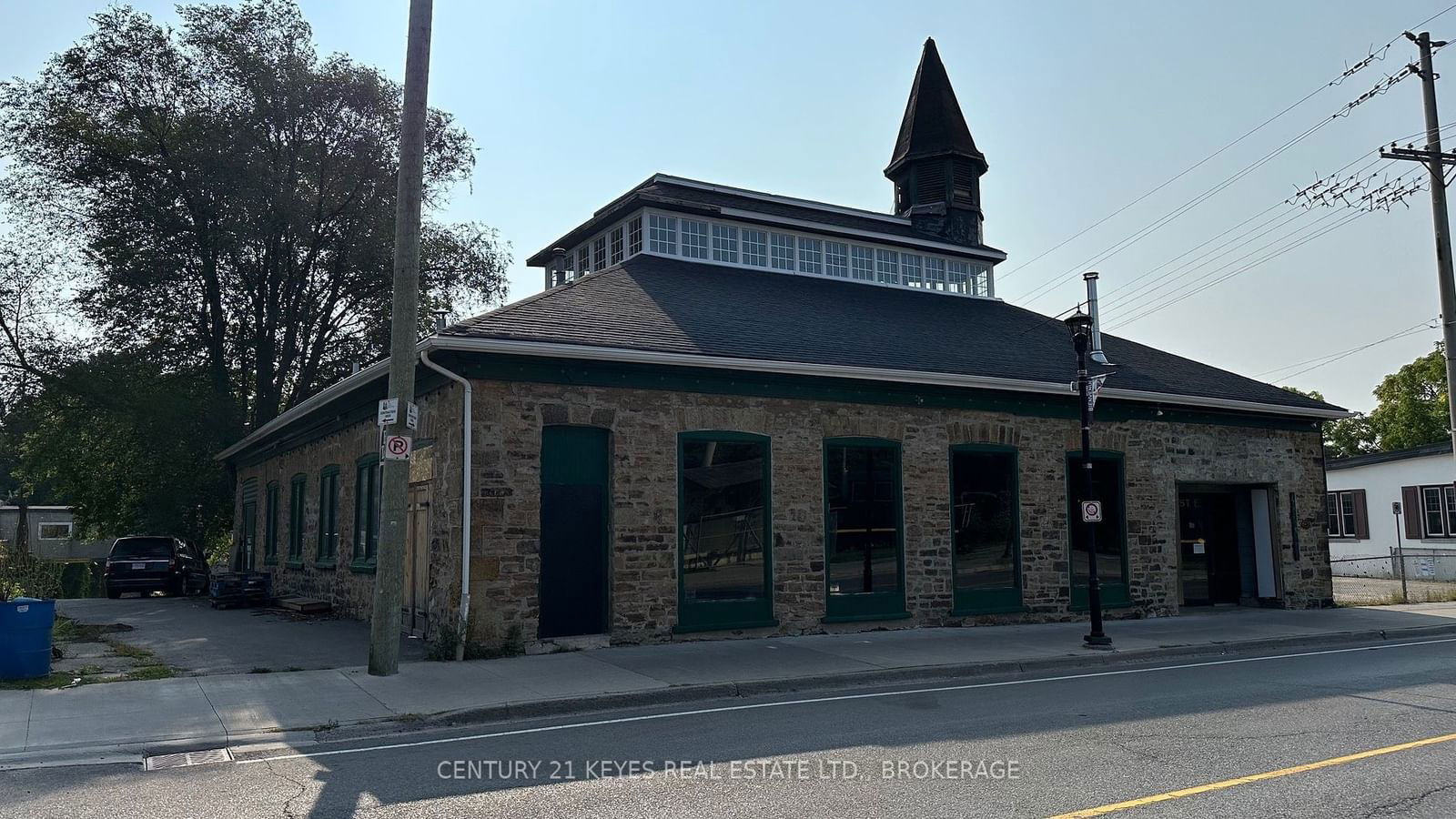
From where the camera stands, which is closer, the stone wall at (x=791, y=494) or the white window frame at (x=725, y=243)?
the stone wall at (x=791, y=494)

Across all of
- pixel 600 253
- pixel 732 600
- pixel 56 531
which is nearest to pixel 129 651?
pixel 732 600

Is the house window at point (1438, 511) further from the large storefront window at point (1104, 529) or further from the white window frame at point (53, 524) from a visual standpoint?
the white window frame at point (53, 524)

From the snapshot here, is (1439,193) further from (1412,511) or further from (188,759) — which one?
(188,759)

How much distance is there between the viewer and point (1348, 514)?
37.2 meters

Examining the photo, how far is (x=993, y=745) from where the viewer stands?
8.08 metres

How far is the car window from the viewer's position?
1113 inches

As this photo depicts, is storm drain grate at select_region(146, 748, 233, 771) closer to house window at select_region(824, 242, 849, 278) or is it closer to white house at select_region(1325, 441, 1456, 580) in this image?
house window at select_region(824, 242, 849, 278)

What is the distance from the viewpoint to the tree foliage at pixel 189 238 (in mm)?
31062

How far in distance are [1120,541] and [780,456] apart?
7.50 m

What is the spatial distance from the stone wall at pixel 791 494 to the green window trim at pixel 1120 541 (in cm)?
13

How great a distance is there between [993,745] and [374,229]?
30.6m

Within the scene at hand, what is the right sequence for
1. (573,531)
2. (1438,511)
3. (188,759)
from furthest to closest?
(1438,511)
(573,531)
(188,759)

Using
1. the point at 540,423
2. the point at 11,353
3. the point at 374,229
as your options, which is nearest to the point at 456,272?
the point at 374,229

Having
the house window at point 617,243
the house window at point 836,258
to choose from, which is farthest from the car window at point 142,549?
the house window at point 836,258
